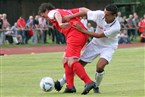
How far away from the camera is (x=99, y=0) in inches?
2003

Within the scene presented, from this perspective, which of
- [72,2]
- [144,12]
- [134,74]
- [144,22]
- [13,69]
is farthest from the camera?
[144,12]

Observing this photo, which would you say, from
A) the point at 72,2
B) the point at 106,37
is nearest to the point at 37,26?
the point at 72,2

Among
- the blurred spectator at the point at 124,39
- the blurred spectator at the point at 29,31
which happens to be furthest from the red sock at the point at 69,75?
the blurred spectator at the point at 124,39

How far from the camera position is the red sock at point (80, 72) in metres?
11.3

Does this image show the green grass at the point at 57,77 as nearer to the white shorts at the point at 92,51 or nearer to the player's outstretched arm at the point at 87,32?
the white shorts at the point at 92,51

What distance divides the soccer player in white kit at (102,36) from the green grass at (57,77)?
648 millimetres

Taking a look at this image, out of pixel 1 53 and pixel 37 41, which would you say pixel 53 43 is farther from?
pixel 1 53

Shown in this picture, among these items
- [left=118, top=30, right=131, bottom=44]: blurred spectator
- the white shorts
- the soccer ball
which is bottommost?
[left=118, top=30, right=131, bottom=44]: blurred spectator

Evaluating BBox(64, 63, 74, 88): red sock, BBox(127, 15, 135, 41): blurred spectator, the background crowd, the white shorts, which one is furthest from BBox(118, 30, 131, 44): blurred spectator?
BBox(64, 63, 74, 88): red sock

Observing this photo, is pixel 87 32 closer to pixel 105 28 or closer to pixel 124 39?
pixel 105 28

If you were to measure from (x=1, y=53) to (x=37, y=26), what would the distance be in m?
6.44

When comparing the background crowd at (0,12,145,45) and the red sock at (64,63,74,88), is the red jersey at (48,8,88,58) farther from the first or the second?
the background crowd at (0,12,145,45)

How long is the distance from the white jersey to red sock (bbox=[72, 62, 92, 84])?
34.6 inches

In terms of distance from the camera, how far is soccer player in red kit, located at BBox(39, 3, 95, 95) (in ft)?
37.0
